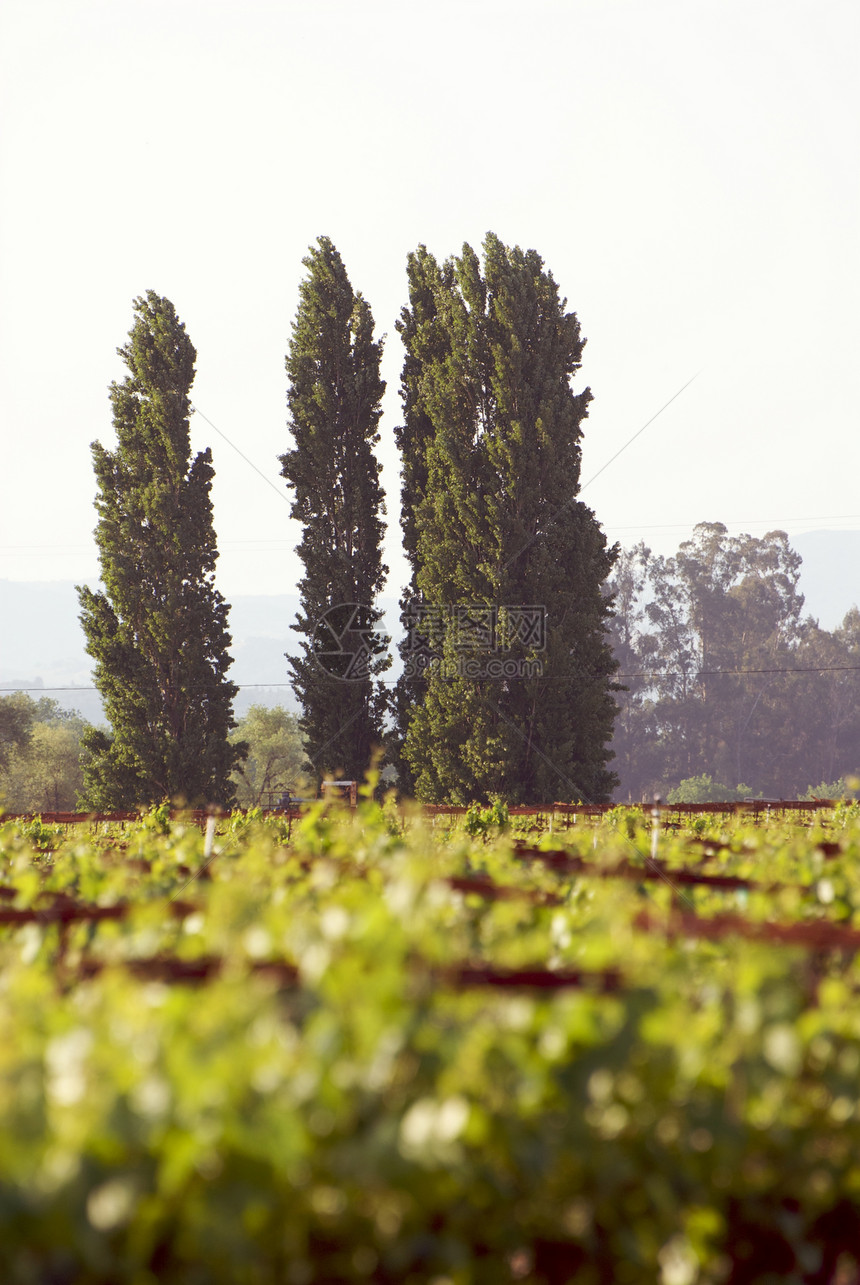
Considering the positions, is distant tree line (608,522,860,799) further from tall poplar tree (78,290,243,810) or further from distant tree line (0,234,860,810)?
tall poplar tree (78,290,243,810)

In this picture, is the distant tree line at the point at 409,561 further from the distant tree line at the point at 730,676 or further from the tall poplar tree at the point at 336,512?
the distant tree line at the point at 730,676

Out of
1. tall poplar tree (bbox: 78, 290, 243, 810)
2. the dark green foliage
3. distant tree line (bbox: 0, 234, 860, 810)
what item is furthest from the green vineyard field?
the dark green foliage

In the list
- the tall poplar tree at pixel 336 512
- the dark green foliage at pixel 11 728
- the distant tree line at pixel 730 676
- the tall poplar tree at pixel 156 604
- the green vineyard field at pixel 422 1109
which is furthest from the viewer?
the distant tree line at pixel 730 676

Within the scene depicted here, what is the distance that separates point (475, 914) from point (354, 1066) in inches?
64.5

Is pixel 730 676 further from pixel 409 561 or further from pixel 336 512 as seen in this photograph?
pixel 336 512

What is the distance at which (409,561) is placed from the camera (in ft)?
87.6

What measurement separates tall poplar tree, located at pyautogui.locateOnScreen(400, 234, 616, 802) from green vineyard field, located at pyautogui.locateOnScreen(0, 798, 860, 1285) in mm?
20805

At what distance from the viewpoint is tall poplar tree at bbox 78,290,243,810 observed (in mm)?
24562

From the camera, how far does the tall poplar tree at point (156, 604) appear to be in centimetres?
2456

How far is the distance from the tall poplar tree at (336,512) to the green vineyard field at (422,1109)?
2318cm

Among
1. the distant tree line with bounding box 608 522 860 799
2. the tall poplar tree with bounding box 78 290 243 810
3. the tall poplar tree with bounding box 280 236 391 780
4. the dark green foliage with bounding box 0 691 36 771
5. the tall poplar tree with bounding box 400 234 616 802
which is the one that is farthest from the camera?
the distant tree line with bounding box 608 522 860 799

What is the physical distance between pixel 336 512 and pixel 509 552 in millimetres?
5331

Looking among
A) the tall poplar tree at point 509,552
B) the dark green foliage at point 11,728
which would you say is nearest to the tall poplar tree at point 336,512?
the tall poplar tree at point 509,552

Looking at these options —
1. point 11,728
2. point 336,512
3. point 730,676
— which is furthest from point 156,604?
point 730,676
